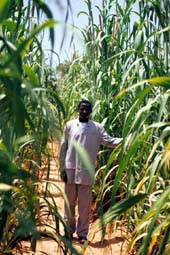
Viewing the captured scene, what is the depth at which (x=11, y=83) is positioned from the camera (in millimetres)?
956

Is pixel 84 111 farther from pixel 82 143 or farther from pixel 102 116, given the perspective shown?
pixel 102 116

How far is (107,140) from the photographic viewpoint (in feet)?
10.1

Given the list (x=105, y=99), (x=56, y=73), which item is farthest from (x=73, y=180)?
(x=56, y=73)

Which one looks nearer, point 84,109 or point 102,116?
point 84,109

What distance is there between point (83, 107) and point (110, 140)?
0.25 m

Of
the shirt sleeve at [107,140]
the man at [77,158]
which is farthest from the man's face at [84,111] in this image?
the shirt sleeve at [107,140]

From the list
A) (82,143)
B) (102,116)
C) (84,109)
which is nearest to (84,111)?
(84,109)

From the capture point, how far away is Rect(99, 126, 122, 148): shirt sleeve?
9.96 feet

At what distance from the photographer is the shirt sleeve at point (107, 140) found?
120 inches

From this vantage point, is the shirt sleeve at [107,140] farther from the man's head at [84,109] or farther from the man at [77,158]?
the man's head at [84,109]

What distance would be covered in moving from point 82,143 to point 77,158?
0.32ft

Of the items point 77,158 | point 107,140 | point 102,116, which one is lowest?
point 77,158

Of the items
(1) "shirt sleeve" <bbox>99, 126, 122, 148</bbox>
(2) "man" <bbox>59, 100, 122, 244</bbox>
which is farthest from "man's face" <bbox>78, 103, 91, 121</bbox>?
(1) "shirt sleeve" <bbox>99, 126, 122, 148</bbox>

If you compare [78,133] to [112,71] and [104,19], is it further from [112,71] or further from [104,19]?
[104,19]
